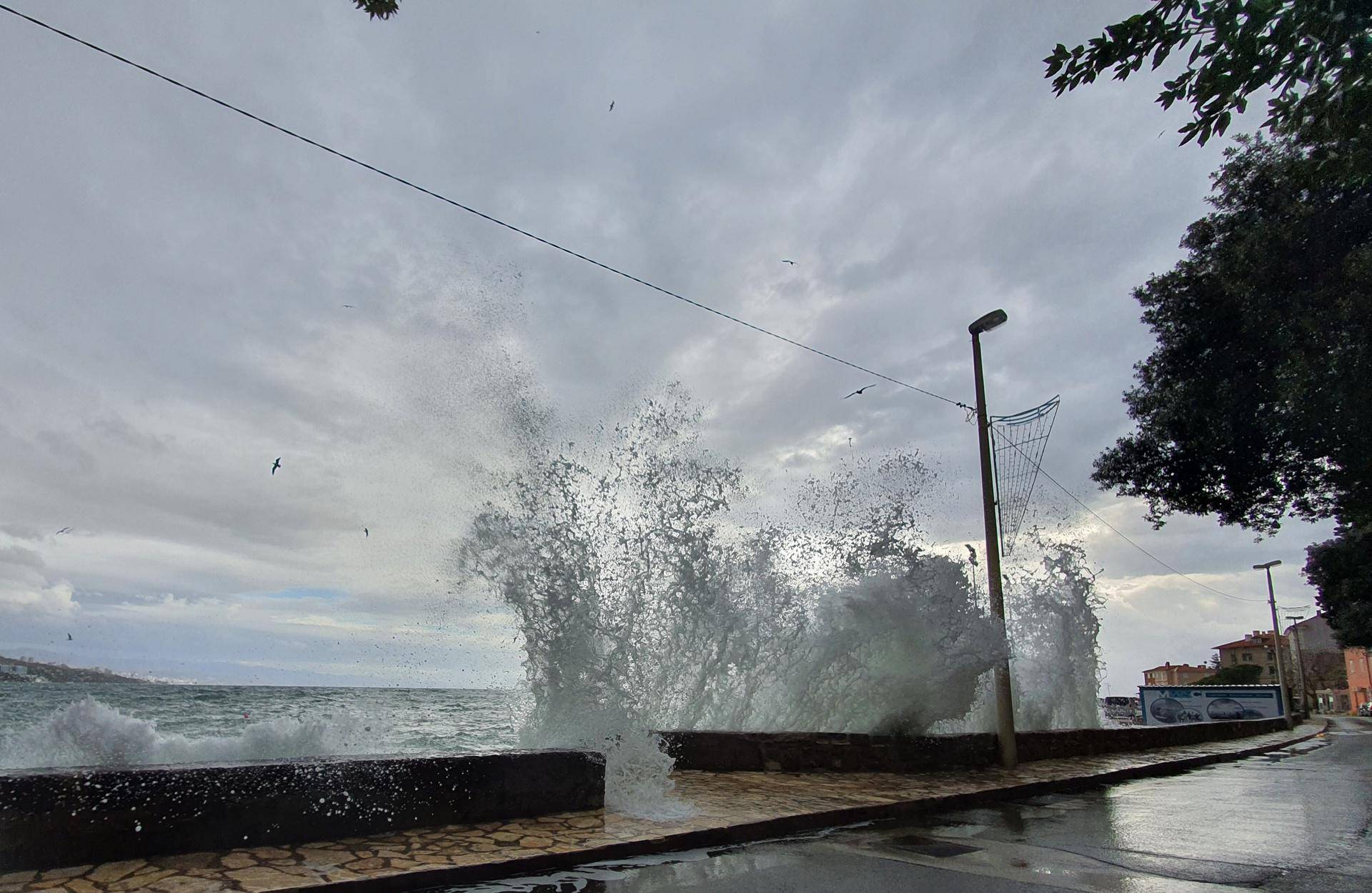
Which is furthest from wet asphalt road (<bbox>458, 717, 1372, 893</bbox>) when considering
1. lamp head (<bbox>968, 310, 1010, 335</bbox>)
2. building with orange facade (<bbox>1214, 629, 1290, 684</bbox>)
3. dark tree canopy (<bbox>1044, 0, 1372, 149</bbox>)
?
building with orange facade (<bbox>1214, 629, 1290, 684</bbox>)

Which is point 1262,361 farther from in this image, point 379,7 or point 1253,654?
point 1253,654

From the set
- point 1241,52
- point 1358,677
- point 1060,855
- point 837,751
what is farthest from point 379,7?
point 1358,677

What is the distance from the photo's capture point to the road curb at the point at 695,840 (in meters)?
4.36

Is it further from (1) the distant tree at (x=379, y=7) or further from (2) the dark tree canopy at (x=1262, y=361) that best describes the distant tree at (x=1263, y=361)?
(1) the distant tree at (x=379, y=7)

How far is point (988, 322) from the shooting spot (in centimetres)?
1140

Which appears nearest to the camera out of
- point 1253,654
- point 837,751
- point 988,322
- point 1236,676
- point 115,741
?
point 115,741

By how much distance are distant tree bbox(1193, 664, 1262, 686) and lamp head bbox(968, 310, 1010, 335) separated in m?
88.5

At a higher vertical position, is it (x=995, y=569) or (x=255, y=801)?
(x=995, y=569)

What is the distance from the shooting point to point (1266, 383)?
1157 centimetres

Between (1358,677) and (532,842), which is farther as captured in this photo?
(1358,677)

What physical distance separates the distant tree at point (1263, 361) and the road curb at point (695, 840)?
225 inches

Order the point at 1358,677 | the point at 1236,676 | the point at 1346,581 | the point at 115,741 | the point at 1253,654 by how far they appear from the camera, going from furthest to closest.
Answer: the point at 1253,654 → the point at 1236,676 → the point at 1358,677 → the point at 1346,581 → the point at 115,741

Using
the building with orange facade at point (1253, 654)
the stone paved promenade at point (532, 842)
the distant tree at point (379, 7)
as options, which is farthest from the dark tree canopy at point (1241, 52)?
the building with orange facade at point (1253, 654)

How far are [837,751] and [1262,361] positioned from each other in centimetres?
829
